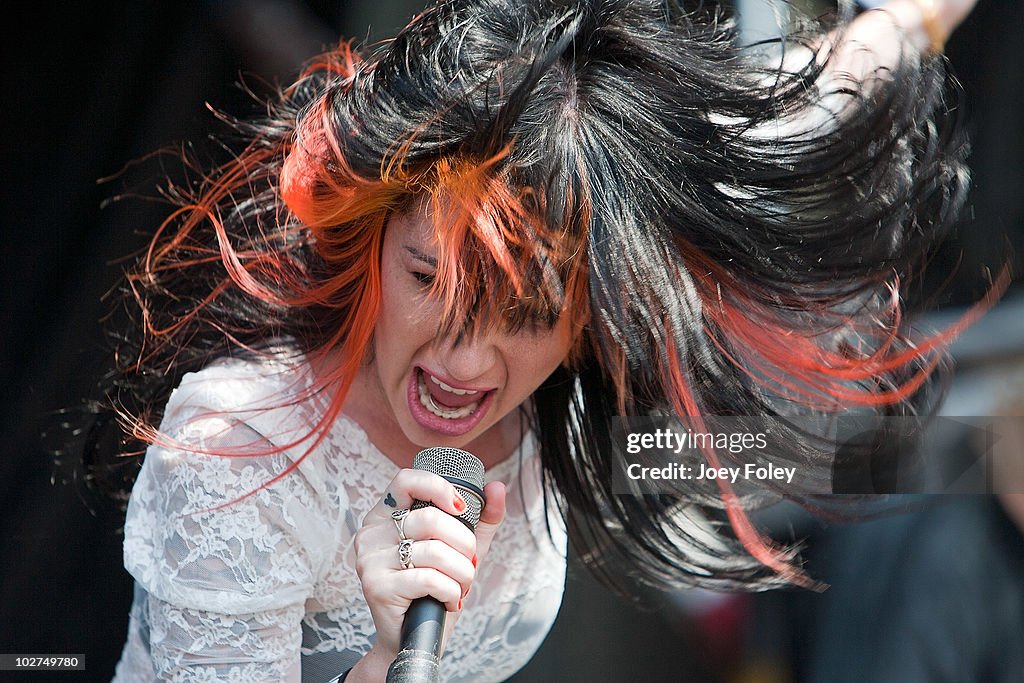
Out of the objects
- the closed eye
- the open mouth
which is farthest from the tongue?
the closed eye

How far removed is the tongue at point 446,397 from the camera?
3.04ft

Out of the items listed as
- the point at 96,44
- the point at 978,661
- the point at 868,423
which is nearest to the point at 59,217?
the point at 96,44

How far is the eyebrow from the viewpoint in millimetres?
856

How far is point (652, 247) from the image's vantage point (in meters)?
0.89

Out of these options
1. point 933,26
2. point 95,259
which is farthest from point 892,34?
point 95,259

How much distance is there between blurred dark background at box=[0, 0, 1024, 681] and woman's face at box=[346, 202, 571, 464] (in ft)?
1.76

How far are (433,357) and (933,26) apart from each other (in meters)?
0.76

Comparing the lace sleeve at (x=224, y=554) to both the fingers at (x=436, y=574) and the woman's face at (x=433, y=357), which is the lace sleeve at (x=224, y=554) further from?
the fingers at (x=436, y=574)

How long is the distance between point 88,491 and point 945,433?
1.18 m

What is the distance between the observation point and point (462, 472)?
0.74 m

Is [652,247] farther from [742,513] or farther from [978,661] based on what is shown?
[978,661]

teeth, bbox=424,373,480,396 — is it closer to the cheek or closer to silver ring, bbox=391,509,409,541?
the cheek

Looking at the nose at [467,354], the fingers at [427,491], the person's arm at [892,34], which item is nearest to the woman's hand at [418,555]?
the fingers at [427,491]

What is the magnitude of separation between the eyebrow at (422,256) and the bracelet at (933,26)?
0.70 meters
